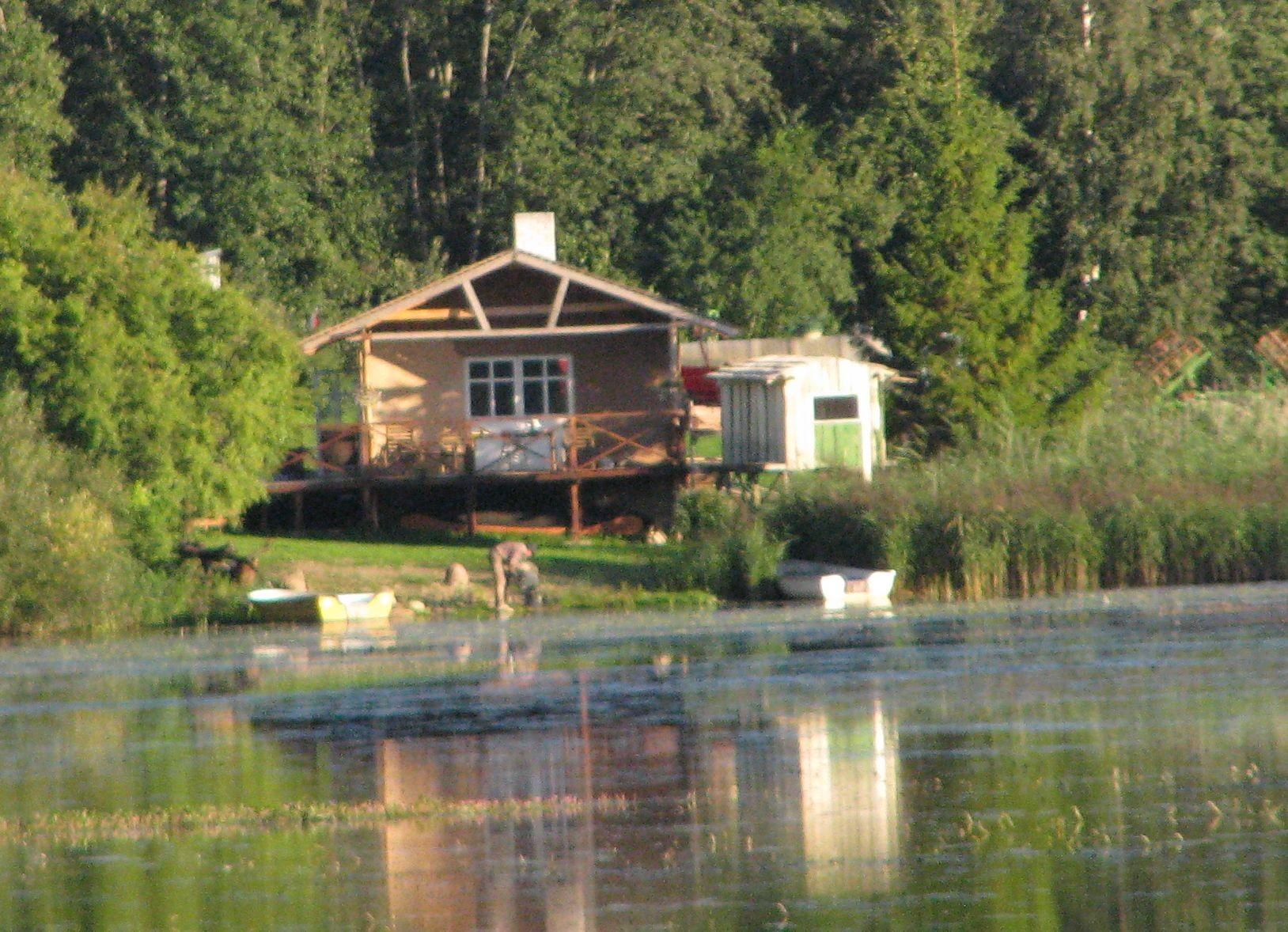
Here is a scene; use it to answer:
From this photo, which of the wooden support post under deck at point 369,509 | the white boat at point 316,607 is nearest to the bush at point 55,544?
the white boat at point 316,607

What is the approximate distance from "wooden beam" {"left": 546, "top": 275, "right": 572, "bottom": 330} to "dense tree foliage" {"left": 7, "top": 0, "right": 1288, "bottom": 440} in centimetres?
820

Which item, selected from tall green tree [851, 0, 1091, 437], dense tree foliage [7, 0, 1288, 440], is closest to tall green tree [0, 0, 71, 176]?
dense tree foliage [7, 0, 1288, 440]

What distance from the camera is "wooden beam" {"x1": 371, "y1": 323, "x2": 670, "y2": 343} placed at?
39.8m

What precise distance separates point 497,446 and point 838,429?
5.87m

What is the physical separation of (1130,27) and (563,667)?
32418mm

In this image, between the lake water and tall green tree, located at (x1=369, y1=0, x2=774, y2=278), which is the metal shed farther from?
tall green tree, located at (x1=369, y1=0, x2=774, y2=278)

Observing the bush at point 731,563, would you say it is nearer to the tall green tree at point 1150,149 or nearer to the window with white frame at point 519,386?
the window with white frame at point 519,386

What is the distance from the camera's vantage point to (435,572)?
1382 inches

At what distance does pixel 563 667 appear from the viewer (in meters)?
24.8

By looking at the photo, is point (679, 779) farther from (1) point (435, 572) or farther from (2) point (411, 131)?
(2) point (411, 131)

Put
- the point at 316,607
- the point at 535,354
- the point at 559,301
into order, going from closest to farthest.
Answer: the point at 316,607
the point at 559,301
the point at 535,354

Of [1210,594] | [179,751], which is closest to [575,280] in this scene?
[1210,594]

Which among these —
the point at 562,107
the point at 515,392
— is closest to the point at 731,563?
the point at 515,392

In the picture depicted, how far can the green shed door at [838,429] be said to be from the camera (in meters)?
39.7
